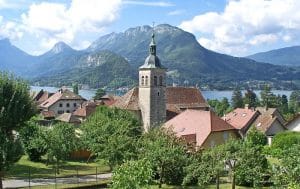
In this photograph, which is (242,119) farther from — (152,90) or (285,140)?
(152,90)

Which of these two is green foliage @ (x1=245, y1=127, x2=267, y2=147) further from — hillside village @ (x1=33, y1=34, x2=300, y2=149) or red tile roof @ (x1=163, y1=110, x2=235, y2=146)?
red tile roof @ (x1=163, y1=110, x2=235, y2=146)

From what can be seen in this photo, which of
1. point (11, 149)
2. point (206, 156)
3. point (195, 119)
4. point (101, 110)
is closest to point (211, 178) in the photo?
point (206, 156)

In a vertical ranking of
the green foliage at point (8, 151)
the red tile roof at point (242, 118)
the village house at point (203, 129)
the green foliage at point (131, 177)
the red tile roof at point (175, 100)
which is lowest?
the green foliage at point (131, 177)

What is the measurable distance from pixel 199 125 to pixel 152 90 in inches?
434

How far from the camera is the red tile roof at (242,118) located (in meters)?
64.1

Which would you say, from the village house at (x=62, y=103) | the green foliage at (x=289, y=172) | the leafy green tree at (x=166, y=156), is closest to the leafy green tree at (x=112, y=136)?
the leafy green tree at (x=166, y=156)

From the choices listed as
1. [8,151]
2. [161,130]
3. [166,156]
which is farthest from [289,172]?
[8,151]

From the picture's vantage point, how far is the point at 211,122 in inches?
2010

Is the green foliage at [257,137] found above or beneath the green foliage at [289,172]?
above

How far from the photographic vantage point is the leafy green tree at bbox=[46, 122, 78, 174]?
133 feet

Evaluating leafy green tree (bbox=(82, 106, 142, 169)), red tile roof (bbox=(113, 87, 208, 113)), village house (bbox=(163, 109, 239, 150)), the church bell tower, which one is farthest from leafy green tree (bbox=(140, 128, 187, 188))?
red tile roof (bbox=(113, 87, 208, 113))

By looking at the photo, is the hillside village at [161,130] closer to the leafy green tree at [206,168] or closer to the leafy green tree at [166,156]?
the leafy green tree at [166,156]

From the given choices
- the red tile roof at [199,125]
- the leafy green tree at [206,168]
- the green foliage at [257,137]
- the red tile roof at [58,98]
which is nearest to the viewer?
the leafy green tree at [206,168]

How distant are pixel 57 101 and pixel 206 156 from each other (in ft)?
261
